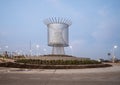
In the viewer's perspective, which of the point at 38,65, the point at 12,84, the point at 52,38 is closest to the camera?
the point at 12,84

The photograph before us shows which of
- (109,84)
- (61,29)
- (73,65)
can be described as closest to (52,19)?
Result: (61,29)

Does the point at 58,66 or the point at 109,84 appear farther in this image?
the point at 58,66

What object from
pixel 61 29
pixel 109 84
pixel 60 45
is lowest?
pixel 109 84

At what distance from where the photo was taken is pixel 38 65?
25594mm

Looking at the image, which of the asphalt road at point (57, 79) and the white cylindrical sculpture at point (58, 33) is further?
the white cylindrical sculpture at point (58, 33)

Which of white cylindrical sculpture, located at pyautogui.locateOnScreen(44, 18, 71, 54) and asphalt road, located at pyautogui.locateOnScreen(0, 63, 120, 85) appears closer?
asphalt road, located at pyautogui.locateOnScreen(0, 63, 120, 85)

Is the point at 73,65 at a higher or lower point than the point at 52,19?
lower

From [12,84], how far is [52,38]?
41.0m

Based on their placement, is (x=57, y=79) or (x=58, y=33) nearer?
(x=57, y=79)

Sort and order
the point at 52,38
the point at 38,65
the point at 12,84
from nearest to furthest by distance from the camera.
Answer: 1. the point at 12,84
2. the point at 38,65
3. the point at 52,38

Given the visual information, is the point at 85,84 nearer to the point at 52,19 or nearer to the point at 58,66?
the point at 58,66

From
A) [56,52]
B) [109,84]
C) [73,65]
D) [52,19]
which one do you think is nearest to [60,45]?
[56,52]

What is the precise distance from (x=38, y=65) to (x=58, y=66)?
2292mm

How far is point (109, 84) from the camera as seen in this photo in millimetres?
12656
